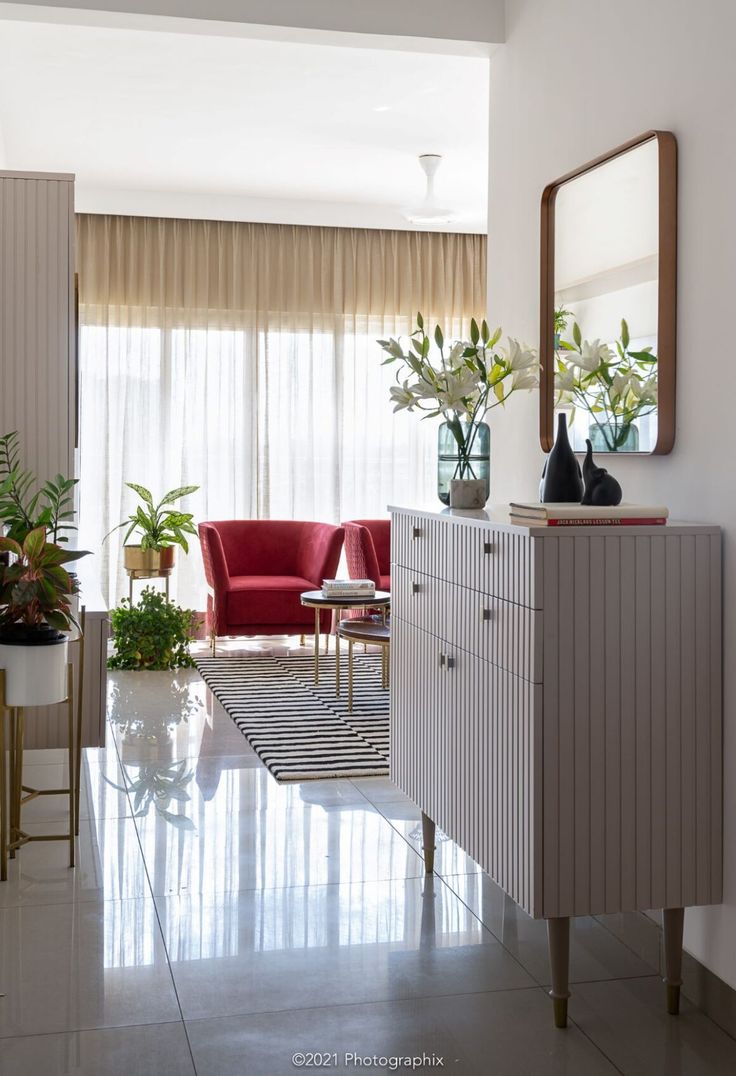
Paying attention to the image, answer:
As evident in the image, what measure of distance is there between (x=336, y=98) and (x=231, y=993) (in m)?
4.39

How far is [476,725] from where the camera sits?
9.00 ft

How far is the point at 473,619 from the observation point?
9.09 feet

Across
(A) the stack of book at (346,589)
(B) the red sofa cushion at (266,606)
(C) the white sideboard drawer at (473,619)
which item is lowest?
(B) the red sofa cushion at (266,606)

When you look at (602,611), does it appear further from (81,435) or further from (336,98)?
(81,435)

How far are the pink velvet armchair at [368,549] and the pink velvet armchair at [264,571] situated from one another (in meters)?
0.11

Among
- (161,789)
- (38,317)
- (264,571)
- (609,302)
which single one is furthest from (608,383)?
(264,571)

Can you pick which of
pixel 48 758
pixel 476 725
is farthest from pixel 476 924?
pixel 48 758

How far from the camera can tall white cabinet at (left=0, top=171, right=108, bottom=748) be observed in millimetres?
4758

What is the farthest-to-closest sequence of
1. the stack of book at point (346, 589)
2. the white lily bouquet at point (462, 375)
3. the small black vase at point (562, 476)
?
the stack of book at point (346, 589) → the white lily bouquet at point (462, 375) → the small black vase at point (562, 476)

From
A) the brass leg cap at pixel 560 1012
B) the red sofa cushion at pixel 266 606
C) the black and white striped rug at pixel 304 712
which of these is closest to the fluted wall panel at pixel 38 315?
the black and white striped rug at pixel 304 712

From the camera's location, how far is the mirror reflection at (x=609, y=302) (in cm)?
279

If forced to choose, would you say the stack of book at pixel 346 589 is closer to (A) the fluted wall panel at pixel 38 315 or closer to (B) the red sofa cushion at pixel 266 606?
(B) the red sofa cushion at pixel 266 606

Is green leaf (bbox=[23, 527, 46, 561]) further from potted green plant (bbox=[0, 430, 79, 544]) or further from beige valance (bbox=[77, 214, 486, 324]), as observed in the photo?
beige valance (bbox=[77, 214, 486, 324])

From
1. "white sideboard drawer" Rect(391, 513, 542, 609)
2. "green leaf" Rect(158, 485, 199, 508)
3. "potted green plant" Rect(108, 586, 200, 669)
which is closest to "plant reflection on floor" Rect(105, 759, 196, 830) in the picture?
"white sideboard drawer" Rect(391, 513, 542, 609)
